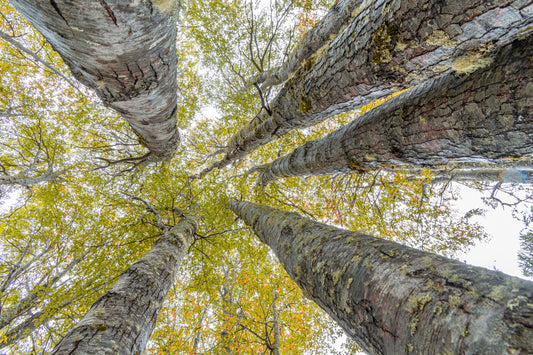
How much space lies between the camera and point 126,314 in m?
1.91

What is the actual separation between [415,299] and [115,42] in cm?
242

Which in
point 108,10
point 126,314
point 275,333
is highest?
point 108,10

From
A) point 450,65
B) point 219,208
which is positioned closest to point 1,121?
point 219,208

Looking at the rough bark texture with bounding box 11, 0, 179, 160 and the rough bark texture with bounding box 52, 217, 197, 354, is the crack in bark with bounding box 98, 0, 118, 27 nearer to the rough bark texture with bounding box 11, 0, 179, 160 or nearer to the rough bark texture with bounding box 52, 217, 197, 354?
the rough bark texture with bounding box 11, 0, 179, 160

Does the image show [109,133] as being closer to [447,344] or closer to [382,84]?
[382,84]

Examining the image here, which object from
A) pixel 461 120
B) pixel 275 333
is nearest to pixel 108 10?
pixel 461 120

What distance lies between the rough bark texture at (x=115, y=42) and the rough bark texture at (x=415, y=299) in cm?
227

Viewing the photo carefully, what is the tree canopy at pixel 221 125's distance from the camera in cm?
131

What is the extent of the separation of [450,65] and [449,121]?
409mm

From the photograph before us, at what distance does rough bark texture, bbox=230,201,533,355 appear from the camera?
2.46ft

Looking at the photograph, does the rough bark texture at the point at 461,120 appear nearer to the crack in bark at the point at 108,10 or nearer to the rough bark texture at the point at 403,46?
the rough bark texture at the point at 403,46

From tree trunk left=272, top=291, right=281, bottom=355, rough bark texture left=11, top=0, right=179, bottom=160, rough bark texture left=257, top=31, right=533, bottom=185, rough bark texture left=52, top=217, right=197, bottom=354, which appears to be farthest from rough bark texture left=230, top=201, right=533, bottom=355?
tree trunk left=272, top=291, right=281, bottom=355

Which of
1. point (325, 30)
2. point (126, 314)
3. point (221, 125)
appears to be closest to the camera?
point (126, 314)

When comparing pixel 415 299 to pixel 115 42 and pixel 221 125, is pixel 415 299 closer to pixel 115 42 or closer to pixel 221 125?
pixel 115 42
